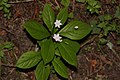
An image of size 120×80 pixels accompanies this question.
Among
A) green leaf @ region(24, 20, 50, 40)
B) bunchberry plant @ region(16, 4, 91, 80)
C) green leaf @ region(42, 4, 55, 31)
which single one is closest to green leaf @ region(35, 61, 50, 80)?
bunchberry plant @ region(16, 4, 91, 80)

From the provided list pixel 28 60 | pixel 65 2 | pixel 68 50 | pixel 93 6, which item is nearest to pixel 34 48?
pixel 28 60

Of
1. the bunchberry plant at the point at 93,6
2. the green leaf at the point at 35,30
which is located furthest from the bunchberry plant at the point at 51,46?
the bunchberry plant at the point at 93,6

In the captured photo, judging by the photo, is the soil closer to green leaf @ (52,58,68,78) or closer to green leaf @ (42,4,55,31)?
green leaf @ (52,58,68,78)

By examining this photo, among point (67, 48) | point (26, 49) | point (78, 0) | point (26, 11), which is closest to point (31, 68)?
point (26, 49)

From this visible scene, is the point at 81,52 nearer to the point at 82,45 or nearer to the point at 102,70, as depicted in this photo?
the point at 82,45

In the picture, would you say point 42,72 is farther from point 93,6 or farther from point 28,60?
point 93,6

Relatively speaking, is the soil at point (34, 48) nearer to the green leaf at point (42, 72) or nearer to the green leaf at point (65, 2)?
the green leaf at point (65, 2)

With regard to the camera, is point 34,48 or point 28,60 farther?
point 34,48
